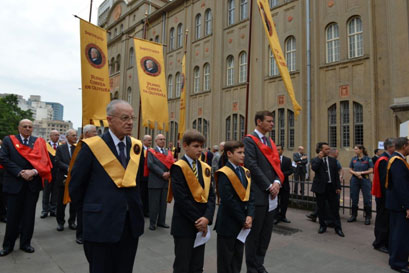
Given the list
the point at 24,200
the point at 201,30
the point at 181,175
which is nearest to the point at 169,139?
the point at 201,30

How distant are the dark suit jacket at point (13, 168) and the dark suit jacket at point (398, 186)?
588 cm

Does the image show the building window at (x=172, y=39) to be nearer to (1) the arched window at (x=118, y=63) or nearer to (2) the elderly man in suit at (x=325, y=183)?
(1) the arched window at (x=118, y=63)

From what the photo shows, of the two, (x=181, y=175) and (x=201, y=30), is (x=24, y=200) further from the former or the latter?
(x=201, y=30)

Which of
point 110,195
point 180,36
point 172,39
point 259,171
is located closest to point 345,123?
point 259,171

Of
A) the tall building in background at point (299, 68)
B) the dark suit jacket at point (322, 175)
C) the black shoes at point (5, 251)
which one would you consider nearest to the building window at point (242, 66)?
the tall building in background at point (299, 68)

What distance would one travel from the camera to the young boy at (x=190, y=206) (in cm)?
298

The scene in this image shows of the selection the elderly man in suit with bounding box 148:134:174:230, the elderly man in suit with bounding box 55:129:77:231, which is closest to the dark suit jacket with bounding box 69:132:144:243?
the elderly man in suit with bounding box 148:134:174:230

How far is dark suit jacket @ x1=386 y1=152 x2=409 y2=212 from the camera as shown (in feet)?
13.7

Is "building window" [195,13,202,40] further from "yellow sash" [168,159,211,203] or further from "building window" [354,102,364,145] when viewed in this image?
"yellow sash" [168,159,211,203]

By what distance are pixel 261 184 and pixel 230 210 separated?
0.80m

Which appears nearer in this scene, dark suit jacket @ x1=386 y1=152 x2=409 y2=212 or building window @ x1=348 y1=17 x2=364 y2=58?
dark suit jacket @ x1=386 y1=152 x2=409 y2=212

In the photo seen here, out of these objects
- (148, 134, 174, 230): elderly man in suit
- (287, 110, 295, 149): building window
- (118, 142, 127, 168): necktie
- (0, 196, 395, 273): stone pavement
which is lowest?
(0, 196, 395, 273): stone pavement

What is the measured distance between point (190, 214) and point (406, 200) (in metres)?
3.39

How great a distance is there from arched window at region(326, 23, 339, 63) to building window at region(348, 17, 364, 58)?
0.71m
